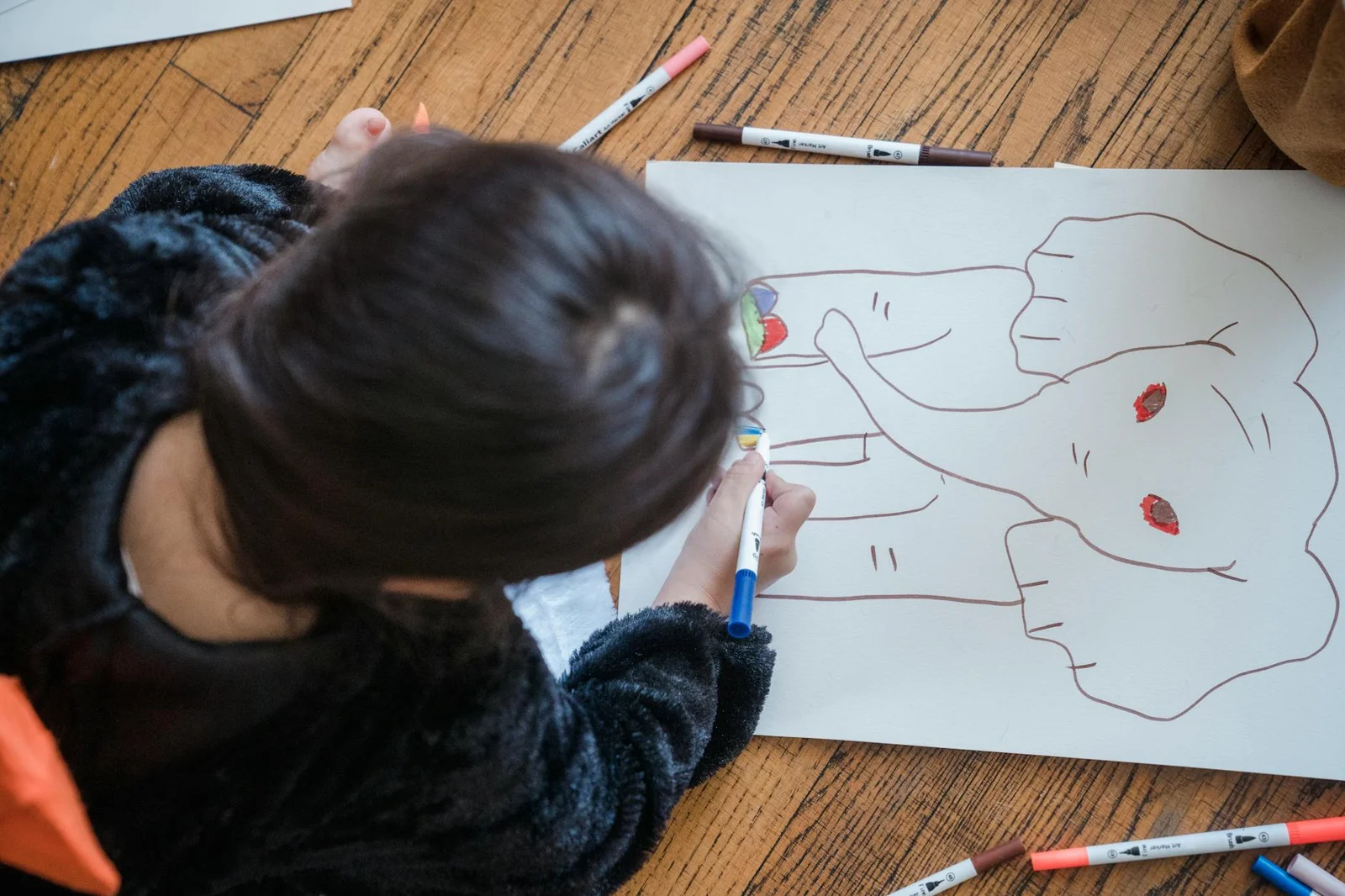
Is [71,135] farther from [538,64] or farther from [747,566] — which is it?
[747,566]

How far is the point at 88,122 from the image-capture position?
0.64m

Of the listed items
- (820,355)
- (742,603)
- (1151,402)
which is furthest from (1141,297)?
(742,603)

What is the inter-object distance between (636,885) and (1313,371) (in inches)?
19.8

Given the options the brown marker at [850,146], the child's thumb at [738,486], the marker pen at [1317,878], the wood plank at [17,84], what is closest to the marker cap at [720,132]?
the brown marker at [850,146]

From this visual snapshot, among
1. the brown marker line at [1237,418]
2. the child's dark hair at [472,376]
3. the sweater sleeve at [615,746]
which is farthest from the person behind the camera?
the brown marker line at [1237,418]

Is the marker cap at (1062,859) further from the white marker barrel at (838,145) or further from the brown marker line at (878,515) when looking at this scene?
the white marker barrel at (838,145)

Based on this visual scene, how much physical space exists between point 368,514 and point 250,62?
0.45 meters

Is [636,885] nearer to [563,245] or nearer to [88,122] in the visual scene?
[563,245]

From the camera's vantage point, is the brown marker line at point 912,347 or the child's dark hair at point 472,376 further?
the brown marker line at point 912,347

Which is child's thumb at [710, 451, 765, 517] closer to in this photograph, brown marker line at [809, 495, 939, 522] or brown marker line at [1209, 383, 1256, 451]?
brown marker line at [809, 495, 939, 522]

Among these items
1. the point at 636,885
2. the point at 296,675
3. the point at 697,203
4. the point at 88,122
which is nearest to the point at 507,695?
the point at 296,675

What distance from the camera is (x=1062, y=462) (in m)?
0.57

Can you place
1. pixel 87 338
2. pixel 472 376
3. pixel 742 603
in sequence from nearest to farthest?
1. pixel 472 376
2. pixel 87 338
3. pixel 742 603

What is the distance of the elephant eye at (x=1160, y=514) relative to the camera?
56cm
